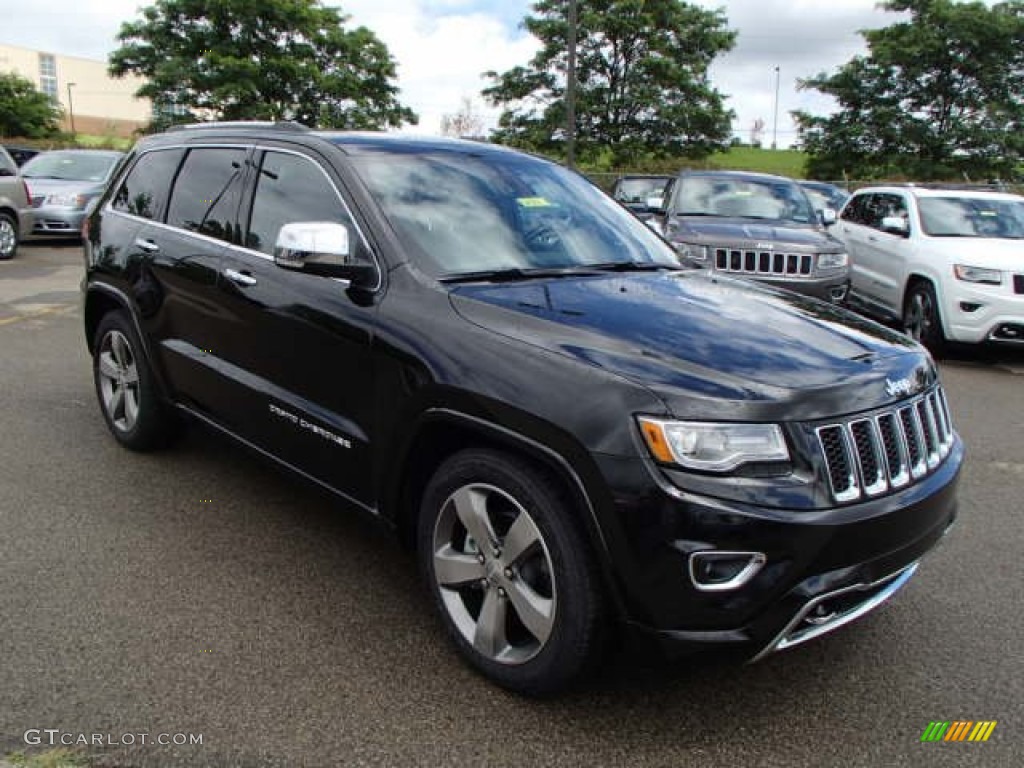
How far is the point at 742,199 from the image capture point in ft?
33.1

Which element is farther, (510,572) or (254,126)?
(254,126)

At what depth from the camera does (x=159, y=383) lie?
14.6 feet

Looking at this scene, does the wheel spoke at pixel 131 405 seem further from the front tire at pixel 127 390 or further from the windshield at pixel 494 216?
the windshield at pixel 494 216

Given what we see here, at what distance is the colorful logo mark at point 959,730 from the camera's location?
2.59m

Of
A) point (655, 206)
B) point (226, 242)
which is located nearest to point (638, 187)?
point (655, 206)

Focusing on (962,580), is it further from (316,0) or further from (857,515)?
(316,0)

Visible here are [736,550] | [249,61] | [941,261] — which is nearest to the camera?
[736,550]

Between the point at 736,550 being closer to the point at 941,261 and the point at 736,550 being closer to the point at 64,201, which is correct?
the point at 941,261

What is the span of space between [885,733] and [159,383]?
3609mm

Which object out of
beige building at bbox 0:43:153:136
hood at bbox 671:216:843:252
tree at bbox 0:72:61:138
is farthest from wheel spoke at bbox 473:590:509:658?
beige building at bbox 0:43:153:136

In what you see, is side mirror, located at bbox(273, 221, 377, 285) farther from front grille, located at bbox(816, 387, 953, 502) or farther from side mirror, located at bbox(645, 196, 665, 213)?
side mirror, located at bbox(645, 196, 665, 213)

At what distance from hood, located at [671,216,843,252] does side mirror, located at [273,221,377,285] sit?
639 cm

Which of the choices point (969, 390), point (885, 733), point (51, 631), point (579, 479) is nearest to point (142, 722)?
point (51, 631)

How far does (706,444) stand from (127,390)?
3644 millimetres
